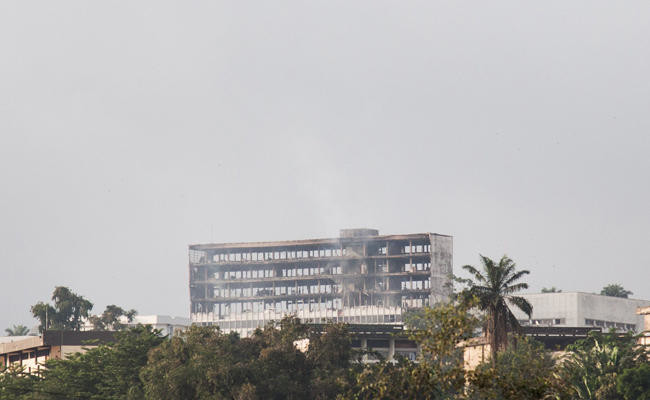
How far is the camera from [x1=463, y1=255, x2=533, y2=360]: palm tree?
10019 centimetres

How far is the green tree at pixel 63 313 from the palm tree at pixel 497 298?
356ft

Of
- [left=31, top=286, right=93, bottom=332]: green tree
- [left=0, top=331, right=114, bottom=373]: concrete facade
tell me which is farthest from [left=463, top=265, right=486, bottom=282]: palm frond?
[left=31, top=286, right=93, bottom=332]: green tree

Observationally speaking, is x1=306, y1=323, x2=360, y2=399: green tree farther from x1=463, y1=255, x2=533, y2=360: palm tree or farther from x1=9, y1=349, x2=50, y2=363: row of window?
x1=9, y1=349, x2=50, y2=363: row of window

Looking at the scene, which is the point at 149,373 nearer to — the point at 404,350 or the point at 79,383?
the point at 79,383

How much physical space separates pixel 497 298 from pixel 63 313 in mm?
113426

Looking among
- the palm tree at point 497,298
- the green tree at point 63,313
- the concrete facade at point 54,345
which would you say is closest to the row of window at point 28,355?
the concrete facade at point 54,345

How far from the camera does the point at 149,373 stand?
9375cm

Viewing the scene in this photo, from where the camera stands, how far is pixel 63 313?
197 metres

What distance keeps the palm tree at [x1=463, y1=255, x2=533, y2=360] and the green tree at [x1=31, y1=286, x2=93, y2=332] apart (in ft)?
356

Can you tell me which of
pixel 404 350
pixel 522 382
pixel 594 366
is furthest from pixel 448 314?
pixel 404 350

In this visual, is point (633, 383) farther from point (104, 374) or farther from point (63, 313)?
point (63, 313)

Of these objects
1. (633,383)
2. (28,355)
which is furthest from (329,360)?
(28,355)

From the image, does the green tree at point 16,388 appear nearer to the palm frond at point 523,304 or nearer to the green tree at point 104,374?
the green tree at point 104,374

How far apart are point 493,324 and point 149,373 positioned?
29.1 metres
